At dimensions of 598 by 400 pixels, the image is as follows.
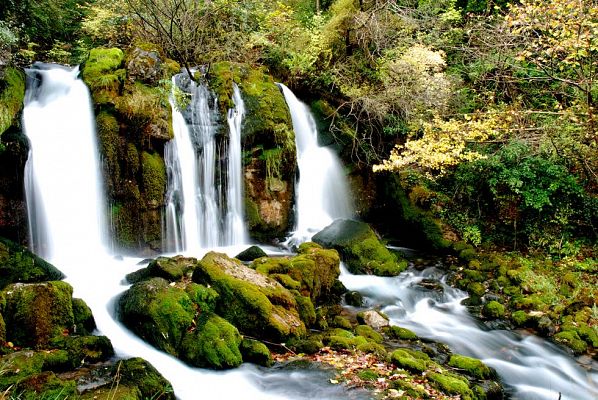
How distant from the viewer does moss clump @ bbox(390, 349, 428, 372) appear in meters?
5.53

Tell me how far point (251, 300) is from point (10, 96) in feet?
22.1

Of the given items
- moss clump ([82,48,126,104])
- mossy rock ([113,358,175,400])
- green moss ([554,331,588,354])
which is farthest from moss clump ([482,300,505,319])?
moss clump ([82,48,126,104])

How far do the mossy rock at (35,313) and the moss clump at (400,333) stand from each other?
4983mm

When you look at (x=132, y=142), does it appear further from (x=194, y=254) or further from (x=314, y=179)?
(x=314, y=179)

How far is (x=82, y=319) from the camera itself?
582 cm

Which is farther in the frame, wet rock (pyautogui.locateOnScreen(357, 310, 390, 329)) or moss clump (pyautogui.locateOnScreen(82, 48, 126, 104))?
moss clump (pyautogui.locateOnScreen(82, 48, 126, 104))

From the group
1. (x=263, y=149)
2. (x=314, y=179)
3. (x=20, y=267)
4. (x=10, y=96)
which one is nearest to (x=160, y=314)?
(x=20, y=267)

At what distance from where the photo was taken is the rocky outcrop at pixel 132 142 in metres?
9.25

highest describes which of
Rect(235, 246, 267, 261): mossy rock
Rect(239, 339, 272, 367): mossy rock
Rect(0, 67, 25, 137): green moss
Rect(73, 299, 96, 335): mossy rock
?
Rect(0, 67, 25, 137): green moss

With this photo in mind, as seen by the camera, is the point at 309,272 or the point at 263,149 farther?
the point at 263,149

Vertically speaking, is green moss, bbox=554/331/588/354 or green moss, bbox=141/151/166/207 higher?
green moss, bbox=141/151/166/207

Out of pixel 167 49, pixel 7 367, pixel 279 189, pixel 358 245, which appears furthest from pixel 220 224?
pixel 7 367

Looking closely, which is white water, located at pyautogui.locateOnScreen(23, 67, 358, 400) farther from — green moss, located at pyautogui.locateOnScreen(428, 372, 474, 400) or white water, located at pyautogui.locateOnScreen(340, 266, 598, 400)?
white water, located at pyautogui.locateOnScreen(340, 266, 598, 400)

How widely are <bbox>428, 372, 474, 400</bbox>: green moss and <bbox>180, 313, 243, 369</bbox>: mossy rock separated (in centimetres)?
258
